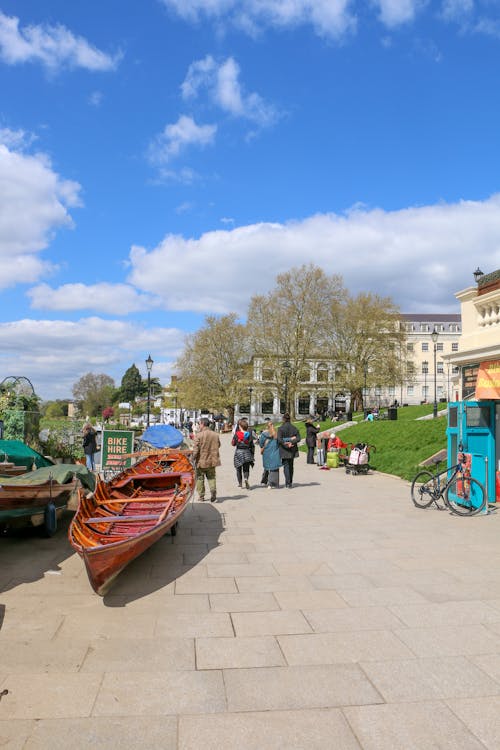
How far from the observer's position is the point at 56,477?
9352 mm

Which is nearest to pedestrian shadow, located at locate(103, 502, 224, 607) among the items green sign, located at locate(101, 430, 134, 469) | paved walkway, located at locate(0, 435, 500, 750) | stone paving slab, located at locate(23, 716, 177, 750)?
paved walkway, located at locate(0, 435, 500, 750)

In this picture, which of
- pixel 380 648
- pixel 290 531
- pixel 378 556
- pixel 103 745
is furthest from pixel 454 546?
pixel 103 745

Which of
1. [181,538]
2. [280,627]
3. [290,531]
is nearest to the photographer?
[280,627]

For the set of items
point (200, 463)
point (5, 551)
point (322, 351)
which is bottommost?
point (5, 551)

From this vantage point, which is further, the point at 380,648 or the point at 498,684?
the point at 380,648

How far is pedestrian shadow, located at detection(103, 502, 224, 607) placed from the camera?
19.5 feet

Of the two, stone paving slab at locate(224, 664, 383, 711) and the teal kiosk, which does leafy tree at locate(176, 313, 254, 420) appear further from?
stone paving slab at locate(224, 664, 383, 711)

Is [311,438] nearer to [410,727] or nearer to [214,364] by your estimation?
[410,727]

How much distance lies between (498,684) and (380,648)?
0.92m

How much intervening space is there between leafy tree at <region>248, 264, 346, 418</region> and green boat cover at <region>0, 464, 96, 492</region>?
3676cm

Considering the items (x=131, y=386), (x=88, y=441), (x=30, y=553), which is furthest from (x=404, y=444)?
(x=131, y=386)

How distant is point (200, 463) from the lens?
11.4m

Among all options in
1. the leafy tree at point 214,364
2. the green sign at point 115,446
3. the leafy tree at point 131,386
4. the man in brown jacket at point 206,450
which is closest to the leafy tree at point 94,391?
the leafy tree at point 131,386

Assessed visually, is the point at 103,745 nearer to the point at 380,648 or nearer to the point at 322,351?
the point at 380,648
